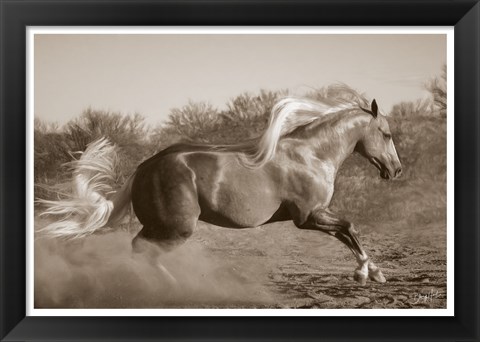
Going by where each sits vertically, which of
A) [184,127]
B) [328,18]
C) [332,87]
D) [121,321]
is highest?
[328,18]

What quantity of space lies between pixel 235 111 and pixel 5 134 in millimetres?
704

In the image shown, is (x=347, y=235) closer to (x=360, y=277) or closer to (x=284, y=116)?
(x=360, y=277)

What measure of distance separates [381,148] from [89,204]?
3.01 feet

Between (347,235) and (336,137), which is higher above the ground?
(336,137)

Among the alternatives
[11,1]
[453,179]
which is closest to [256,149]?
[453,179]

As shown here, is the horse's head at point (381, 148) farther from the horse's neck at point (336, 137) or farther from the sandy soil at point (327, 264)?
the sandy soil at point (327, 264)

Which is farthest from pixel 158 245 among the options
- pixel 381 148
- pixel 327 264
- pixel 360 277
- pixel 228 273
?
pixel 381 148

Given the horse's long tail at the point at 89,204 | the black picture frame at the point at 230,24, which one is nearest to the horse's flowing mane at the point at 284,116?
the black picture frame at the point at 230,24

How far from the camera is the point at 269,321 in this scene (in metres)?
1.95

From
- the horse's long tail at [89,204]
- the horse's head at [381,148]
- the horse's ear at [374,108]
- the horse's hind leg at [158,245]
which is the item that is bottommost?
the horse's hind leg at [158,245]

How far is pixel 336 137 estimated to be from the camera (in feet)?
6.57

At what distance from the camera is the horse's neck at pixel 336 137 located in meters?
1.99

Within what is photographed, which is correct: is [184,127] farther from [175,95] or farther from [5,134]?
[5,134]
